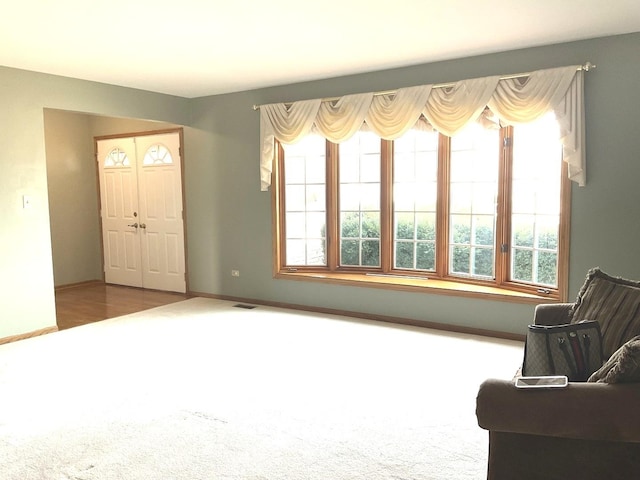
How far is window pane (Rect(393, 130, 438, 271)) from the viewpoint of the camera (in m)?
5.20

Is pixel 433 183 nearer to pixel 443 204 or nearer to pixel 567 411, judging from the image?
pixel 443 204

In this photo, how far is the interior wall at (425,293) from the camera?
4.06 m

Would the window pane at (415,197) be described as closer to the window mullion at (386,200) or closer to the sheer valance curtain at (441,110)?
the window mullion at (386,200)

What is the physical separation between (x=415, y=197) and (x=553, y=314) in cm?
251

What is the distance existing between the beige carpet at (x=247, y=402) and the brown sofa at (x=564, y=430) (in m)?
0.61

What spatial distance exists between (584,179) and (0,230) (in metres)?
5.09

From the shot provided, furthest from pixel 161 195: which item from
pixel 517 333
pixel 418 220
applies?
pixel 517 333

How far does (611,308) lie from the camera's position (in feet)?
8.30

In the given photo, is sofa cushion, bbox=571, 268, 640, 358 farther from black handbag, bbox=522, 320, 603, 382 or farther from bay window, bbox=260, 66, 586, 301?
bay window, bbox=260, 66, 586, 301

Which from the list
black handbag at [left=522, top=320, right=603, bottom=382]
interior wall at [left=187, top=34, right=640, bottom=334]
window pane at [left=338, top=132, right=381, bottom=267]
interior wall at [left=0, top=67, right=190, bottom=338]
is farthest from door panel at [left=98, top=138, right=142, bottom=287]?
black handbag at [left=522, top=320, right=603, bottom=382]

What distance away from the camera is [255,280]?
6191mm

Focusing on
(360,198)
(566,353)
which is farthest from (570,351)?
(360,198)

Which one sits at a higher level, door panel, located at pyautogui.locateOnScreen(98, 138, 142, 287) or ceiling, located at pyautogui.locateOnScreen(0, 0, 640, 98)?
ceiling, located at pyautogui.locateOnScreen(0, 0, 640, 98)

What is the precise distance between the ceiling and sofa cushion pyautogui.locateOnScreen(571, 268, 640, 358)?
180 centimetres
